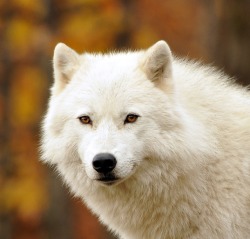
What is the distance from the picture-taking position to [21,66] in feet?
63.3

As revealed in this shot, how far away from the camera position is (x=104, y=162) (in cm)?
616

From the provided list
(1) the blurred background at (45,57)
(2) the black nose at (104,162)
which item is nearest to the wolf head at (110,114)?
(2) the black nose at (104,162)

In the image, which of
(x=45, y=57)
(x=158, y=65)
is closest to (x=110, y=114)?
(x=158, y=65)

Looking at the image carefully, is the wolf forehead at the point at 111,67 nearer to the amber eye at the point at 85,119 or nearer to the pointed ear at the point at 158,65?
the pointed ear at the point at 158,65

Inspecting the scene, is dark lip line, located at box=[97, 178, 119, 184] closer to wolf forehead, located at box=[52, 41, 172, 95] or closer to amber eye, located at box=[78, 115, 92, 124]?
amber eye, located at box=[78, 115, 92, 124]

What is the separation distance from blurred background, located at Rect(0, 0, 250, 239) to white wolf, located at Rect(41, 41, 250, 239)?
674cm

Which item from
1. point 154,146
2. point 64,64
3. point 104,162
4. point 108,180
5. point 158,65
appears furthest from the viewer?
point 64,64

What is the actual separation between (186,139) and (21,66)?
43.1 ft

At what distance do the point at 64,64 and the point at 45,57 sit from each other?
790 centimetres

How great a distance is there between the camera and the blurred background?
50.3 ft

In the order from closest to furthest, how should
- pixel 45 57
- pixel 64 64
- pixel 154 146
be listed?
pixel 154 146 → pixel 64 64 → pixel 45 57

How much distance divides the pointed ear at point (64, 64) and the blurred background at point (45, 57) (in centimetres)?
661

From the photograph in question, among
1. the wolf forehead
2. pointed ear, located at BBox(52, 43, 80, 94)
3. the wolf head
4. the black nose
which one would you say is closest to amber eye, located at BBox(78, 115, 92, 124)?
the wolf head

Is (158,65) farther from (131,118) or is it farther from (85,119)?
(85,119)
